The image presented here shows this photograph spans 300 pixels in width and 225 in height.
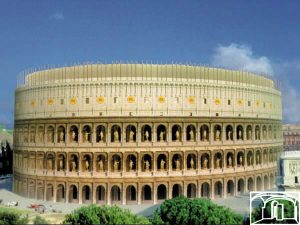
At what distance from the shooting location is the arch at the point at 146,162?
5472cm

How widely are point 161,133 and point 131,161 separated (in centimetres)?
567

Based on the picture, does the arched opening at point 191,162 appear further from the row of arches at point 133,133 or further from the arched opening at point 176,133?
the arched opening at point 176,133

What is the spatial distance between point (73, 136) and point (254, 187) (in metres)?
29.2

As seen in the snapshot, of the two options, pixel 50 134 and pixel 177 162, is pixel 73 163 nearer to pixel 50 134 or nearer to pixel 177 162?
pixel 50 134

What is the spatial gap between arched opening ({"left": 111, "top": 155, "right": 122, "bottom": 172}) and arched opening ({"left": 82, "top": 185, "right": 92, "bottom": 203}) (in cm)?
461

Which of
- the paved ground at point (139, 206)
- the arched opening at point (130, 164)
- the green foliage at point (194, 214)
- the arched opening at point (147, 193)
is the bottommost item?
the paved ground at point (139, 206)

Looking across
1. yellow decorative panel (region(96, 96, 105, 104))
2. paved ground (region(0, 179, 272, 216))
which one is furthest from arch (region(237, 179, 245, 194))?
yellow decorative panel (region(96, 96, 105, 104))

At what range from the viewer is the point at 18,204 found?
55.2 m

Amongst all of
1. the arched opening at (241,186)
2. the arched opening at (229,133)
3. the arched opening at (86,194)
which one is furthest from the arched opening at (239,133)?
the arched opening at (86,194)

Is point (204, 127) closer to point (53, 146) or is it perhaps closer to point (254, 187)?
point (254, 187)

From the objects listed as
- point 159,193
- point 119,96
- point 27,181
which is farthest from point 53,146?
point 159,193

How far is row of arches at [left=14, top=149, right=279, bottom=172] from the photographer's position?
2148 inches

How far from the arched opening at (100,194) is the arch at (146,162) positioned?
646cm

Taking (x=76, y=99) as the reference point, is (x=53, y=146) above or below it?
below
